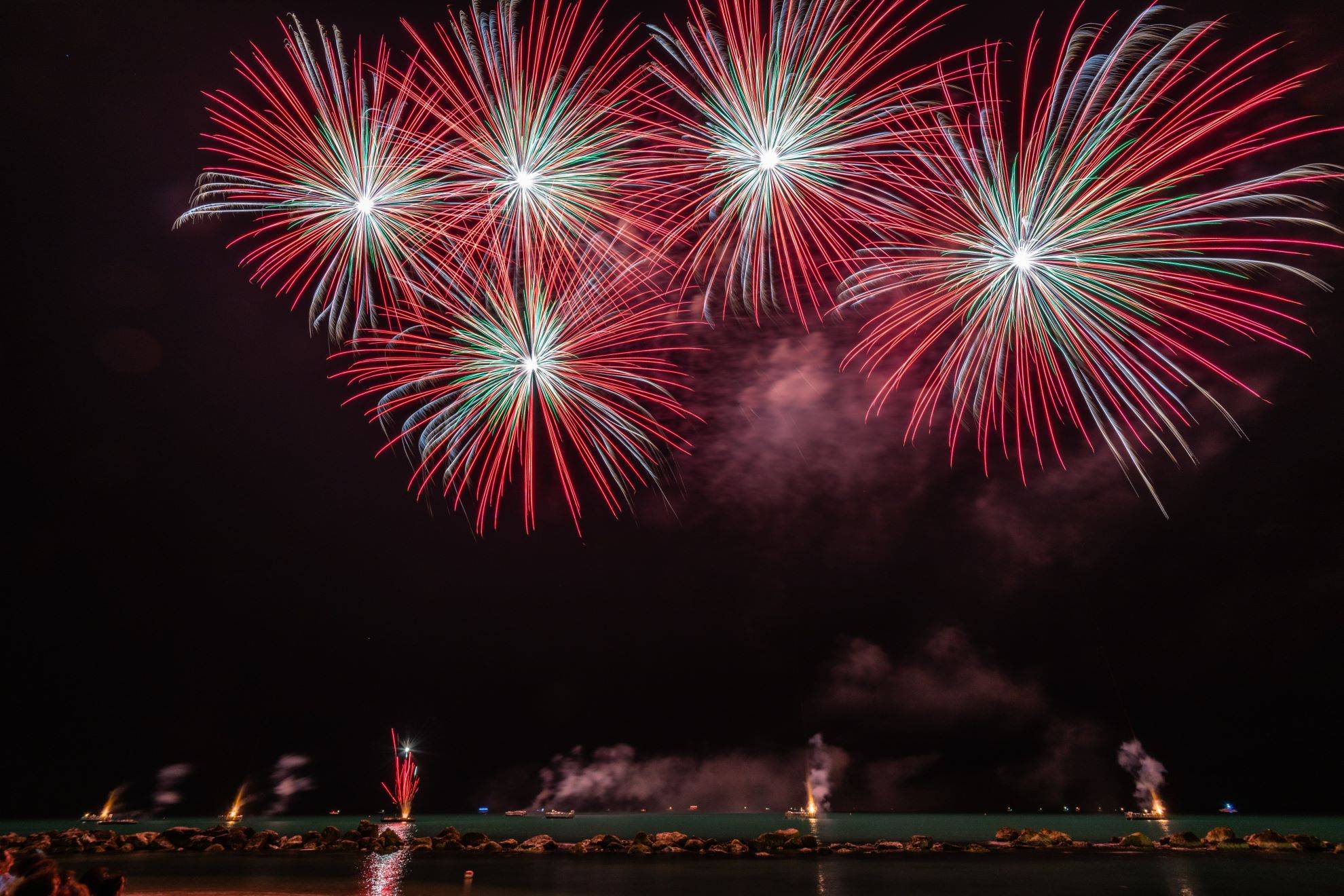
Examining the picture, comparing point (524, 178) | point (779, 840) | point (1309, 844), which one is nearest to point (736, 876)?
point (779, 840)

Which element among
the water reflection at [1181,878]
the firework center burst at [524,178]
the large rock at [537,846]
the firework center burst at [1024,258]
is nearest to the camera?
the firework center burst at [524,178]

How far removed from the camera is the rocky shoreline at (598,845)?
5422 cm

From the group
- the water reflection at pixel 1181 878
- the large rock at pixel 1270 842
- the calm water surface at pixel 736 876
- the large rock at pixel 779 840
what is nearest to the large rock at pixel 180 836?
the calm water surface at pixel 736 876

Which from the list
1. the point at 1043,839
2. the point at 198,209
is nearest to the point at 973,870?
the point at 1043,839

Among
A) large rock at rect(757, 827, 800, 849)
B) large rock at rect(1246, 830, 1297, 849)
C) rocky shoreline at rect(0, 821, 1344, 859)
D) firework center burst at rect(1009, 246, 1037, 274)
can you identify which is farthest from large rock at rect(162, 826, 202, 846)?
large rock at rect(1246, 830, 1297, 849)

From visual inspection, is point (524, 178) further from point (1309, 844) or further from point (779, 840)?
point (1309, 844)

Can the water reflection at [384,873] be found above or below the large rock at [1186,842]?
below

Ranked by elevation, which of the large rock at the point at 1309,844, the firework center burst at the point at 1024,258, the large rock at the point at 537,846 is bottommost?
the large rock at the point at 1309,844

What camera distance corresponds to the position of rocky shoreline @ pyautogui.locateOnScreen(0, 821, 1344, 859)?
54.2m

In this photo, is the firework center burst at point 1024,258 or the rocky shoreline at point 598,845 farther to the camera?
the rocky shoreline at point 598,845

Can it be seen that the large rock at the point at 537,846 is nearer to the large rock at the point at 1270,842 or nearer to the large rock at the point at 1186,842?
the large rock at the point at 1186,842

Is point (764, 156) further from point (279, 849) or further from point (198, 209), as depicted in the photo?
point (279, 849)

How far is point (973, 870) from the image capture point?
4462 centimetres

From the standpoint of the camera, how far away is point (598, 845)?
59.2 meters
